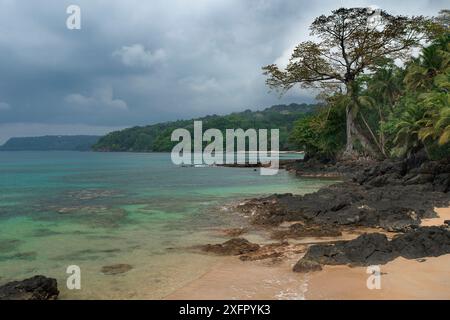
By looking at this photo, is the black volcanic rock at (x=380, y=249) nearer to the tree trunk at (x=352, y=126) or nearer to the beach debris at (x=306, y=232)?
the beach debris at (x=306, y=232)

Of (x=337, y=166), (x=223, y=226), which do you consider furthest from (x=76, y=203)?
(x=337, y=166)

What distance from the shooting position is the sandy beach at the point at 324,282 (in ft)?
25.7

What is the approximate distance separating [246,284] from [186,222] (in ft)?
31.9

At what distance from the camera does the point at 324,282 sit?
8.61m

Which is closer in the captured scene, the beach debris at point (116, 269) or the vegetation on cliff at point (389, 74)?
the beach debris at point (116, 269)

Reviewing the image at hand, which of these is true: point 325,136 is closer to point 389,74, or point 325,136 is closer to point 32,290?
point 389,74

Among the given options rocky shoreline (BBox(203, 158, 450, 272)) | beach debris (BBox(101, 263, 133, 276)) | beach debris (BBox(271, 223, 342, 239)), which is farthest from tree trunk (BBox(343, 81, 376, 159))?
beach debris (BBox(101, 263, 133, 276))

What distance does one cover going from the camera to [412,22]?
34.0m

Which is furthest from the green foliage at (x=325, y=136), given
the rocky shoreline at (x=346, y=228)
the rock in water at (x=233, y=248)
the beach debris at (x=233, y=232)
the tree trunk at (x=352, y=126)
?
the rock in water at (x=233, y=248)

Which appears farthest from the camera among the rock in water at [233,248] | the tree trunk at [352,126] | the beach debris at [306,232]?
the tree trunk at [352,126]

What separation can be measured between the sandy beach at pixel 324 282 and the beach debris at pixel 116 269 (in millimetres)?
2401

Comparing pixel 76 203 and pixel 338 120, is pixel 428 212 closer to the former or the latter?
pixel 76 203

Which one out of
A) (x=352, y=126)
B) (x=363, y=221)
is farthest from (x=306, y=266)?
(x=352, y=126)

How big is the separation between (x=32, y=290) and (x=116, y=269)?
2.81 metres
